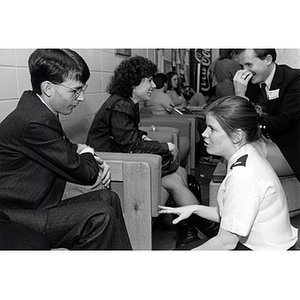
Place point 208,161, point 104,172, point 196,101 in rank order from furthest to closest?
point 196,101
point 208,161
point 104,172

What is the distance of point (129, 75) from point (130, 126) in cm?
35

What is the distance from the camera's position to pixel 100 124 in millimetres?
1998

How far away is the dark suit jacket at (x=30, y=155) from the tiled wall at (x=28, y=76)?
1.33 feet

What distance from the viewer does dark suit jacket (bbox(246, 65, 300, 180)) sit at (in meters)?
1.85

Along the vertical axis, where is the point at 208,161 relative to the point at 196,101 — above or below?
below

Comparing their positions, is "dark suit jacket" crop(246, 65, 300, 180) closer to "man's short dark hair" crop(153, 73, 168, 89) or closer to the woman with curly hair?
the woman with curly hair

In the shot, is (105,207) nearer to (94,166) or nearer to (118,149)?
(94,166)

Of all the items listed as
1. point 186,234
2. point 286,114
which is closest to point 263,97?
point 286,114

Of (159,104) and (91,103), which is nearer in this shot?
(91,103)

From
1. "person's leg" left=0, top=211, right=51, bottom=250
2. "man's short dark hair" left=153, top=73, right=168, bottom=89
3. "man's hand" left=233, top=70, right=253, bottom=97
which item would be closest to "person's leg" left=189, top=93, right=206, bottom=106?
"man's short dark hair" left=153, top=73, right=168, bottom=89

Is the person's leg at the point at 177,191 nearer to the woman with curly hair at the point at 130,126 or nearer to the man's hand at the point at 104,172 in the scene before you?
the woman with curly hair at the point at 130,126

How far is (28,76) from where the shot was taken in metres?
1.79

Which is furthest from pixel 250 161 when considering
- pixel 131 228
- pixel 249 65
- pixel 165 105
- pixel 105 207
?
pixel 165 105

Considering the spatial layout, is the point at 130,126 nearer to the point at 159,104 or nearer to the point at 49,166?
the point at 49,166
